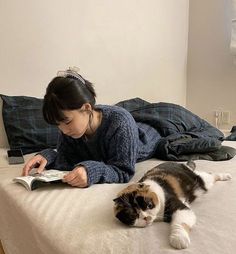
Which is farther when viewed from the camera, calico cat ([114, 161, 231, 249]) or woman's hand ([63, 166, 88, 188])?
woman's hand ([63, 166, 88, 188])

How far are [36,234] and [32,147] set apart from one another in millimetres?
940

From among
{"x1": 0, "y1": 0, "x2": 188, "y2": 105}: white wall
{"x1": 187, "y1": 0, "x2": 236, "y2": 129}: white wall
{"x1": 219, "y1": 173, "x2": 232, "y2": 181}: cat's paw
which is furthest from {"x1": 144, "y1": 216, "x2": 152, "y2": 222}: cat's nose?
{"x1": 187, "y1": 0, "x2": 236, "y2": 129}: white wall

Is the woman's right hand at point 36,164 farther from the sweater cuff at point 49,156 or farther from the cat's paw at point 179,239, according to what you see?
the cat's paw at point 179,239

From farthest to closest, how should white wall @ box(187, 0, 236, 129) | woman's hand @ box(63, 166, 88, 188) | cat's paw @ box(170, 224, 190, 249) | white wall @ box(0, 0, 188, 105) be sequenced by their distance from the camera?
white wall @ box(187, 0, 236, 129)
white wall @ box(0, 0, 188, 105)
woman's hand @ box(63, 166, 88, 188)
cat's paw @ box(170, 224, 190, 249)

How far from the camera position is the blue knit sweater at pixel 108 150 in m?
1.19

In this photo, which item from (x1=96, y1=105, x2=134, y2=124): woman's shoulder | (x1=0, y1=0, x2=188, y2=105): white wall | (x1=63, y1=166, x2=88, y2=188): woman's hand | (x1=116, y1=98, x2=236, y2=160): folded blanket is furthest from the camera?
(x1=0, y1=0, x2=188, y2=105): white wall

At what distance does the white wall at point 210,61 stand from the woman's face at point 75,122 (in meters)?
1.78

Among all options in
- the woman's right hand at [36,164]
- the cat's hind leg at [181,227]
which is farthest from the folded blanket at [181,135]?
the cat's hind leg at [181,227]

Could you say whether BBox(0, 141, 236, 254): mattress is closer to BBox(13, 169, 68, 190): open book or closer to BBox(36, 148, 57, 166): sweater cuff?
BBox(13, 169, 68, 190): open book

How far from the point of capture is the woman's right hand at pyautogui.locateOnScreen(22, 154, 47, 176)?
129cm

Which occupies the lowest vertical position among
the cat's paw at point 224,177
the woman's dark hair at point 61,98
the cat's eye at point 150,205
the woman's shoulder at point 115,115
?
the cat's paw at point 224,177

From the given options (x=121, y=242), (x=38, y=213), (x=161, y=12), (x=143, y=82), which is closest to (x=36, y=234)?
(x=38, y=213)

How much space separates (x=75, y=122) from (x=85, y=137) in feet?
0.51

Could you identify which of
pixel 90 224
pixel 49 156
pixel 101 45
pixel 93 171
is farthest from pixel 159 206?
pixel 101 45
